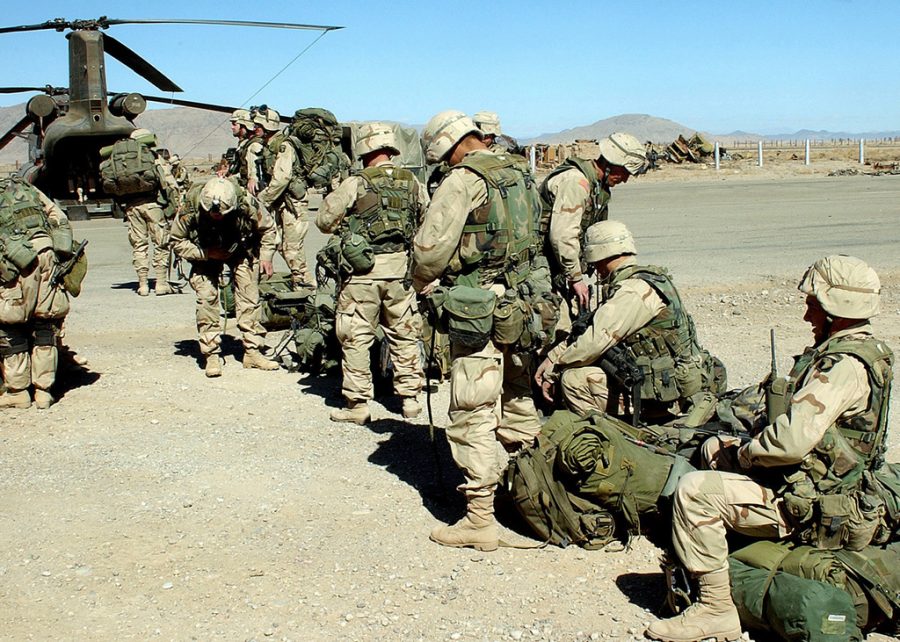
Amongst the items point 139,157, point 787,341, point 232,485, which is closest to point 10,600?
point 232,485

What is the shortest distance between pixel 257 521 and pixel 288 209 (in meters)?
6.78

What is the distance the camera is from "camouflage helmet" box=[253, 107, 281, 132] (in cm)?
1119

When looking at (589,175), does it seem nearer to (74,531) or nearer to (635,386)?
(635,386)

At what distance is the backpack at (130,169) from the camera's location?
1295 cm

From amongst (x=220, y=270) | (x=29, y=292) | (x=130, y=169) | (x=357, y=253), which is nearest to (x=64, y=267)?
(x=29, y=292)

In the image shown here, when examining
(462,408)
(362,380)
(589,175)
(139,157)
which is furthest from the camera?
(139,157)

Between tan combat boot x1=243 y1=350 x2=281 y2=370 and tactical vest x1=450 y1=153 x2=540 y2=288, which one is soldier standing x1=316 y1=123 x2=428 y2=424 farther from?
tactical vest x1=450 y1=153 x2=540 y2=288

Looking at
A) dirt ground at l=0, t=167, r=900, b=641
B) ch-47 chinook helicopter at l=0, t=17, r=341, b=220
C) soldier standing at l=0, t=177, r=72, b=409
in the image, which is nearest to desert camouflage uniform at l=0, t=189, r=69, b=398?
soldier standing at l=0, t=177, r=72, b=409

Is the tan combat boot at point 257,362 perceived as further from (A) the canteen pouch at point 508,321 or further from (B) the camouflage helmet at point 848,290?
(B) the camouflage helmet at point 848,290

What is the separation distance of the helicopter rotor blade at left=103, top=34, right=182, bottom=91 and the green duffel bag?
43.9ft

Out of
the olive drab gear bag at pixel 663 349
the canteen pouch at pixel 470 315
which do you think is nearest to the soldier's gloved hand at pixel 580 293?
the olive drab gear bag at pixel 663 349

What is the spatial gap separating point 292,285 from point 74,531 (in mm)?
5088

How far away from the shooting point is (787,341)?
917 cm

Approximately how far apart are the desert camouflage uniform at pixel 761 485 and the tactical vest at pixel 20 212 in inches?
211
